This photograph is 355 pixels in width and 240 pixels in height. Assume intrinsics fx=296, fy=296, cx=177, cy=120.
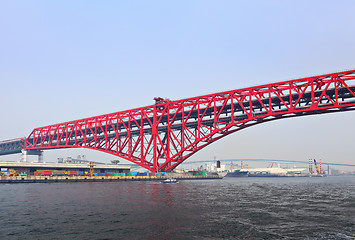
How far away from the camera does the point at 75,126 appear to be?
131500 mm

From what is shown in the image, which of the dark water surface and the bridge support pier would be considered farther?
the bridge support pier

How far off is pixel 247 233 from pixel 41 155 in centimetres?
15751

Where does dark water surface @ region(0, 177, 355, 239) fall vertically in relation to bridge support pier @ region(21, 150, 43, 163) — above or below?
below

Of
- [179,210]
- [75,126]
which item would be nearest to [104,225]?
[179,210]

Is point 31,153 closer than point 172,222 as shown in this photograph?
No

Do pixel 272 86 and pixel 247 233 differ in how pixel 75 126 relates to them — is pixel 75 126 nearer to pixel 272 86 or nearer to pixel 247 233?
pixel 272 86

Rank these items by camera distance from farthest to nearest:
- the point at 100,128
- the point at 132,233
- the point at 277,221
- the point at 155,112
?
the point at 100,128 < the point at 155,112 < the point at 277,221 < the point at 132,233

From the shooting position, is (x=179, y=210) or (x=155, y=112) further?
(x=155, y=112)

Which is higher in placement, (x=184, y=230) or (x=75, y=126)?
(x=75, y=126)

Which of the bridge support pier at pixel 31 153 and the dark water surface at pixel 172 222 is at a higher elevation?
the bridge support pier at pixel 31 153

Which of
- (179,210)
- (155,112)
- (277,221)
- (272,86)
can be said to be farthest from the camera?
(155,112)

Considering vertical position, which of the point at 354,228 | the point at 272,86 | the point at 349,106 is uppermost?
the point at 272,86

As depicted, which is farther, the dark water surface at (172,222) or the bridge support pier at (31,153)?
the bridge support pier at (31,153)

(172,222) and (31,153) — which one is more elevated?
(31,153)
